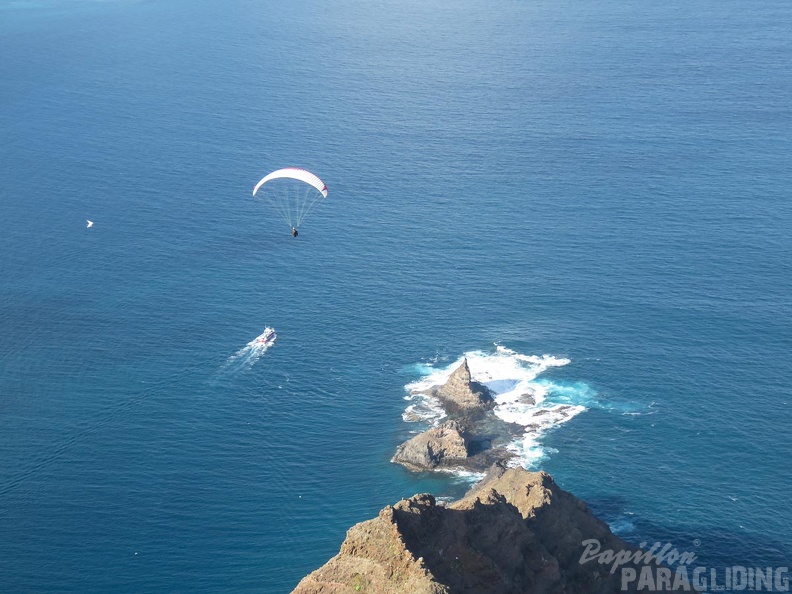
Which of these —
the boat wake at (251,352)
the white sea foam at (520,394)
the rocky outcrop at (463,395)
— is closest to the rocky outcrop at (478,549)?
the white sea foam at (520,394)

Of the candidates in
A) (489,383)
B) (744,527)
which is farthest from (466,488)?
(744,527)

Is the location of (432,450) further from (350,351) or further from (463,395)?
(350,351)

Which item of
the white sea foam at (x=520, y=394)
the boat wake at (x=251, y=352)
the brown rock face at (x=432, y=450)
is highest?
the boat wake at (x=251, y=352)

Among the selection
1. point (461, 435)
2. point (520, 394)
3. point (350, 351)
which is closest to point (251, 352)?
point (350, 351)

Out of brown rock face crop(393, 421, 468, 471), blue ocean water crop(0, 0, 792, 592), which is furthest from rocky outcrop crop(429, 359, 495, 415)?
brown rock face crop(393, 421, 468, 471)

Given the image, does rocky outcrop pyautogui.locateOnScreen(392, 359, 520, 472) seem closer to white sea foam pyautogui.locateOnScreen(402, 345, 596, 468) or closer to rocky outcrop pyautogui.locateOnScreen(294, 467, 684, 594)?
white sea foam pyautogui.locateOnScreen(402, 345, 596, 468)

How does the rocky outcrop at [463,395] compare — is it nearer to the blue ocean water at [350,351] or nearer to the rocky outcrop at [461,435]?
the rocky outcrop at [461,435]
